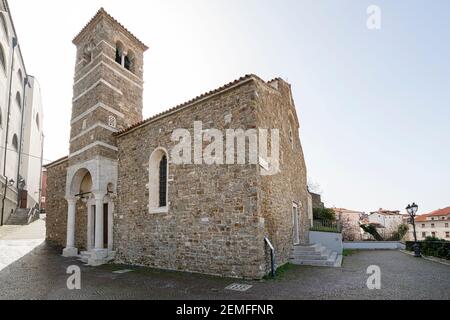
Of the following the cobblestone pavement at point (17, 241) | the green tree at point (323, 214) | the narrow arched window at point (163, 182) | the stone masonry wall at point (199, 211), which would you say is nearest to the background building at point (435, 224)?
the green tree at point (323, 214)

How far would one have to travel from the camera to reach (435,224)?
5972 cm

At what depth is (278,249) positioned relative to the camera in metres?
10.1

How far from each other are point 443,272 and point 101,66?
15798 millimetres

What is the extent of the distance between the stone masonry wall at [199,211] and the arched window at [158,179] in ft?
0.82

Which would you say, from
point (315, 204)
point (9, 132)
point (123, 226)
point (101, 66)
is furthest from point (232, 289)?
point (9, 132)

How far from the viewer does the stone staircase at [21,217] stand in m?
23.0

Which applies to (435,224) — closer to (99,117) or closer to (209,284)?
(209,284)

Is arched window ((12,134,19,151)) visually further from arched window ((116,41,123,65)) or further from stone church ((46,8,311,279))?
arched window ((116,41,123,65))

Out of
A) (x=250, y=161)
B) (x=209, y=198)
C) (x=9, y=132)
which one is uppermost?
(x=9, y=132)

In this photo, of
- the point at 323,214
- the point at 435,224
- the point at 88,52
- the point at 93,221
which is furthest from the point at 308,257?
the point at 435,224

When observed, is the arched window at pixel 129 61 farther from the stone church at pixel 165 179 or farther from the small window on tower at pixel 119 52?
the small window on tower at pixel 119 52
